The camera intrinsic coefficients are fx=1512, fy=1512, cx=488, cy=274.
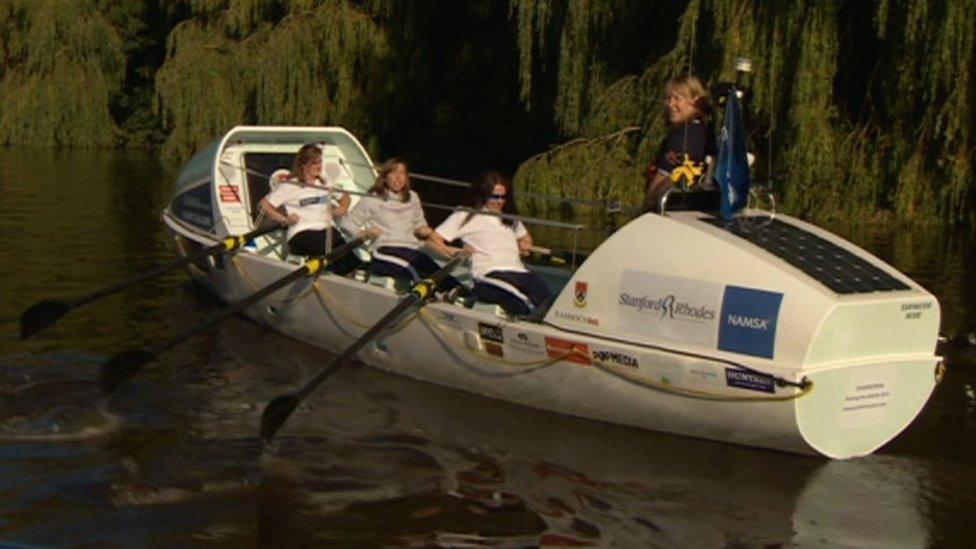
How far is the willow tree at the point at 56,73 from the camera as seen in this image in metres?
31.5

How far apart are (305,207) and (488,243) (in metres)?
2.66

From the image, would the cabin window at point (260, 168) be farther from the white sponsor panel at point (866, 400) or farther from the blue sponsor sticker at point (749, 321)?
the white sponsor panel at point (866, 400)

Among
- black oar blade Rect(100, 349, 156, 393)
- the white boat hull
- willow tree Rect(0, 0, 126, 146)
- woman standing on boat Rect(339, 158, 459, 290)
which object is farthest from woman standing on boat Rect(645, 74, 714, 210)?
willow tree Rect(0, 0, 126, 146)

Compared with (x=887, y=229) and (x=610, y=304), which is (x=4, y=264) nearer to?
(x=610, y=304)

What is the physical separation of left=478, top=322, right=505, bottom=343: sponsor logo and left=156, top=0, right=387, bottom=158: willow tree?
52.6 ft

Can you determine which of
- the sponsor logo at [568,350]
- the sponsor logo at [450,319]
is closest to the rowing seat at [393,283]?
the sponsor logo at [450,319]

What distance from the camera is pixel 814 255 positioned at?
8.43 metres

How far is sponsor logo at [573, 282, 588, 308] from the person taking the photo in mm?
8820

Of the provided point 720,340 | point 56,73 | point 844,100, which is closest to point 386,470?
point 720,340

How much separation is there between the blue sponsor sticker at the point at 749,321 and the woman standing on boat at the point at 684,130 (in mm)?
1245

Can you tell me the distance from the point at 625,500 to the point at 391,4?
1963 cm

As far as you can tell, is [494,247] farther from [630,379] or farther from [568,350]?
[630,379]

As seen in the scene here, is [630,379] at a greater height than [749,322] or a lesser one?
lesser

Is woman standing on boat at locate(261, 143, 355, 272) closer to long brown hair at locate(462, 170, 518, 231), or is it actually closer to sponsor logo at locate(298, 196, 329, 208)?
sponsor logo at locate(298, 196, 329, 208)
